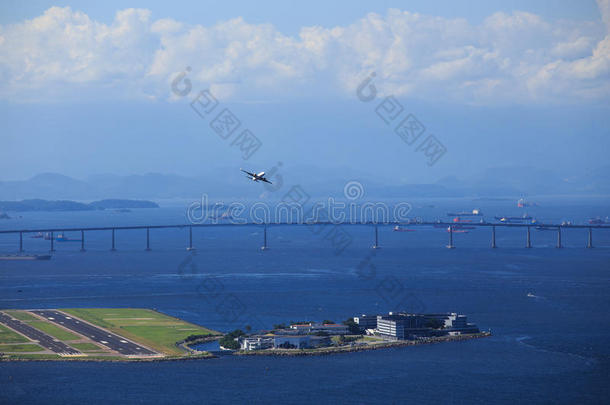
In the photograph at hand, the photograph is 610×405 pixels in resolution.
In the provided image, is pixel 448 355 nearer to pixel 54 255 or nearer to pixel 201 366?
pixel 201 366

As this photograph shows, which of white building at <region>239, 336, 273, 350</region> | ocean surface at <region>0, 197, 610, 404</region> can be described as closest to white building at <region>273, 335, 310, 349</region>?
white building at <region>239, 336, 273, 350</region>

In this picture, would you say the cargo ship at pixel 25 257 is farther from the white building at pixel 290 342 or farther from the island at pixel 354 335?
the white building at pixel 290 342

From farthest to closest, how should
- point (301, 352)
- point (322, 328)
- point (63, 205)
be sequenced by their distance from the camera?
1. point (63, 205)
2. point (322, 328)
3. point (301, 352)

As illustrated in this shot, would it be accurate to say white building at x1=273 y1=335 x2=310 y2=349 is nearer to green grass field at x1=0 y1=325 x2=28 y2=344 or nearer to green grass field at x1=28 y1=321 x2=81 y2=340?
green grass field at x1=28 y1=321 x2=81 y2=340

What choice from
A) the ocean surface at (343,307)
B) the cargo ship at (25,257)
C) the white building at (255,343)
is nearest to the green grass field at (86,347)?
the ocean surface at (343,307)

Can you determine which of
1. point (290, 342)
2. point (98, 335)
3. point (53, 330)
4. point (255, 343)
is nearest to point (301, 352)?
point (290, 342)

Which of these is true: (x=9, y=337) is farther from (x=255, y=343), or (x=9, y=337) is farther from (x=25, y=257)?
(x=25, y=257)
